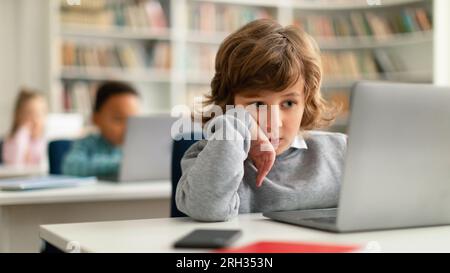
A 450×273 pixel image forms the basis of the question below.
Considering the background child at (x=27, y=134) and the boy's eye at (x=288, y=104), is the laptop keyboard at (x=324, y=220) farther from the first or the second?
the background child at (x=27, y=134)

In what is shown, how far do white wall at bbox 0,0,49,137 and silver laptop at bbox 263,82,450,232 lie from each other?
424cm

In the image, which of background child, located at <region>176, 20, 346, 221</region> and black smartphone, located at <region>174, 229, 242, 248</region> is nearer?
black smartphone, located at <region>174, 229, 242, 248</region>

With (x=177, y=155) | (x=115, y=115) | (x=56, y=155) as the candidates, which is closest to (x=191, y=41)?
(x=115, y=115)

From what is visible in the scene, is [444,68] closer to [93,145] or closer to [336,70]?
[336,70]

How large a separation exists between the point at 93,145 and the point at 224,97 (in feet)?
5.00

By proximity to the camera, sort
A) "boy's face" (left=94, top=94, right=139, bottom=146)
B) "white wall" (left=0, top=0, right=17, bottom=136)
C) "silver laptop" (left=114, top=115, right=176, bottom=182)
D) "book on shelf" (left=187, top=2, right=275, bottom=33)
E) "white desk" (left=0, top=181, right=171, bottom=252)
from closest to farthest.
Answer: "white desk" (left=0, top=181, right=171, bottom=252) < "silver laptop" (left=114, top=115, right=176, bottom=182) < "boy's face" (left=94, top=94, right=139, bottom=146) < "book on shelf" (left=187, top=2, right=275, bottom=33) < "white wall" (left=0, top=0, right=17, bottom=136)

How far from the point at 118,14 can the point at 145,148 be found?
2.88 metres

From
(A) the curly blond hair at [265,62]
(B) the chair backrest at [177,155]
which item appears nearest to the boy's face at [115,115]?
(B) the chair backrest at [177,155]

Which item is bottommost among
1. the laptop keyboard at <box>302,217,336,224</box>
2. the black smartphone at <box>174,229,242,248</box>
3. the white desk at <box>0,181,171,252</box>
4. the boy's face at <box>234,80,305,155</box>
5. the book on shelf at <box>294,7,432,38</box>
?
the white desk at <box>0,181,171,252</box>

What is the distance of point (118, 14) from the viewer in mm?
4848

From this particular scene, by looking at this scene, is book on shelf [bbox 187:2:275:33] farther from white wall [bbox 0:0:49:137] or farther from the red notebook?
the red notebook

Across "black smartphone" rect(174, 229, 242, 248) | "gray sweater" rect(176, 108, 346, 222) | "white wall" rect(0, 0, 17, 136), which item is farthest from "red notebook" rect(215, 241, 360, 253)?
"white wall" rect(0, 0, 17, 136)

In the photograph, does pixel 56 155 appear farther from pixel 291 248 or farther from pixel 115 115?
pixel 291 248

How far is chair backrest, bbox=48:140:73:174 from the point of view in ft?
Result: 8.79
